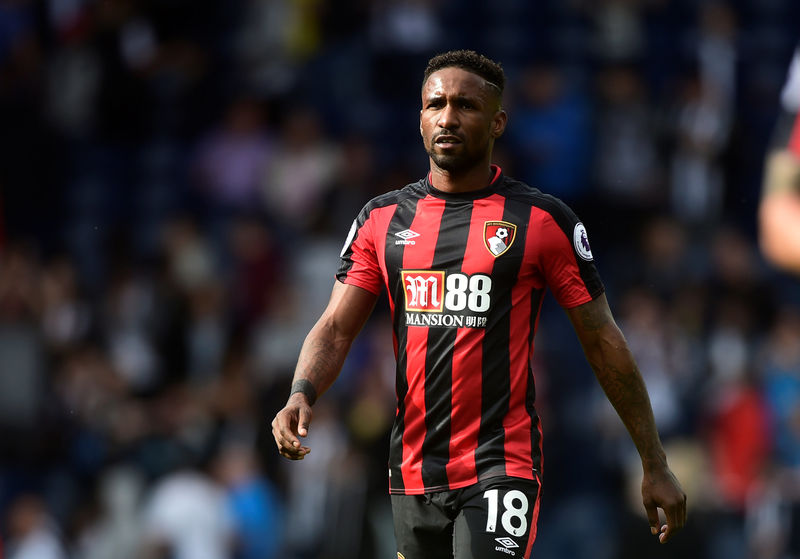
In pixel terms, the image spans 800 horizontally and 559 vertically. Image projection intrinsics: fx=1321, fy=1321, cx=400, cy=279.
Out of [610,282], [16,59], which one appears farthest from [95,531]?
[16,59]

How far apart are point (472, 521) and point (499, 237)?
1.03 metres

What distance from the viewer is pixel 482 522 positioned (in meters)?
4.61

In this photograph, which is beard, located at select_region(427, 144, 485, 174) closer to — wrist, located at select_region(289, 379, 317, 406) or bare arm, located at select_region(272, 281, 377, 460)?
bare arm, located at select_region(272, 281, 377, 460)

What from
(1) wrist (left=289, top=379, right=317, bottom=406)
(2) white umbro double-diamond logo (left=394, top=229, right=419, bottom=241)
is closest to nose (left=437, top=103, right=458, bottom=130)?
(2) white umbro double-diamond logo (left=394, top=229, right=419, bottom=241)

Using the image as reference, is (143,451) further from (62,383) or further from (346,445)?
(346,445)

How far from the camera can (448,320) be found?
4809 mm

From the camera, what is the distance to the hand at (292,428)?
4430 mm

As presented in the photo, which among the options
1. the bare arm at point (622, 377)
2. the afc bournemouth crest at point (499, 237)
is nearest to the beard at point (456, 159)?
the afc bournemouth crest at point (499, 237)

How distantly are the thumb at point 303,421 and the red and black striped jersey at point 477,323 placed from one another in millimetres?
439

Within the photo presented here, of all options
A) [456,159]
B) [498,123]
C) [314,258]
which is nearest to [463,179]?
[456,159]

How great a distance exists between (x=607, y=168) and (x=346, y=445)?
3.57m

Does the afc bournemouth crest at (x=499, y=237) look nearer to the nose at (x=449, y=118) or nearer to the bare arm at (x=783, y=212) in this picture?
the nose at (x=449, y=118)

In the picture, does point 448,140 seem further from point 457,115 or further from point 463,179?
point 463,179

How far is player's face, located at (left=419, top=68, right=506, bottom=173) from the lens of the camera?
4.77 metres
